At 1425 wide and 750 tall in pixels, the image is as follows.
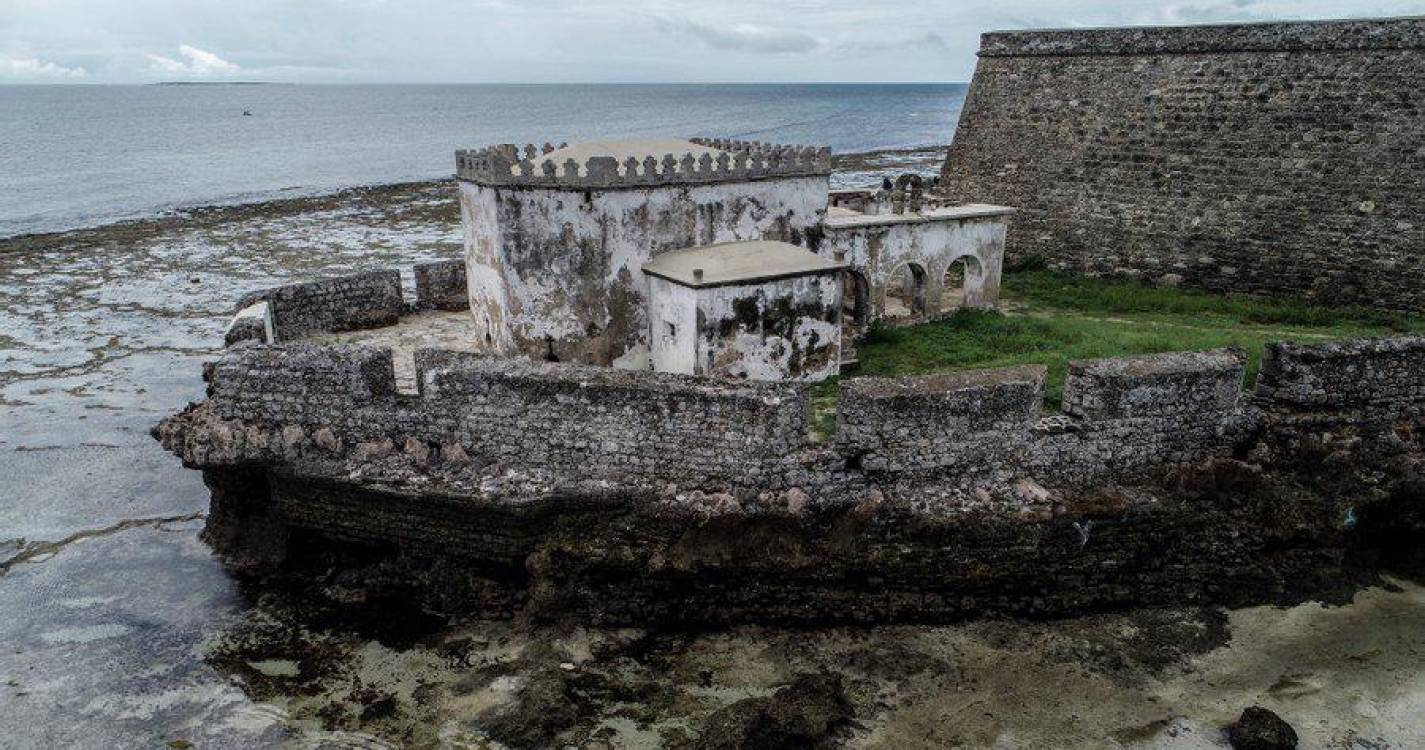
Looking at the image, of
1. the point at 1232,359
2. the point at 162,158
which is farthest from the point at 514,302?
the point at 162,158

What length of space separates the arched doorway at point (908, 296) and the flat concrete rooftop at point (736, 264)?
3.85m

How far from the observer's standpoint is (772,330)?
12703mm

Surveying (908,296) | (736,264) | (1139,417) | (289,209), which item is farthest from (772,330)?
(289,209)

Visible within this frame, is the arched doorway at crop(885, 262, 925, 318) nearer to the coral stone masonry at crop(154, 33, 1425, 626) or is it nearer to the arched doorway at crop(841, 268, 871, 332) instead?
the arched doorway at crop(841, 268, 871, 332)

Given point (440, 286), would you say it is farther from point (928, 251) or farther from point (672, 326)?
point (928, 251)

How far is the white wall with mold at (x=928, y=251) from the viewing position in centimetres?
1573

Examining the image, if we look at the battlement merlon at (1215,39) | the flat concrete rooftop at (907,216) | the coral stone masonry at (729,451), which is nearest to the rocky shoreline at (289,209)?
the battlement merlon at (1215,39)

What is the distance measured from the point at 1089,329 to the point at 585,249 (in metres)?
8.50

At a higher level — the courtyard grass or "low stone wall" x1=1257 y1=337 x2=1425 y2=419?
"low stone wall" x1=1257 y1=337 x2=1425 y2=419

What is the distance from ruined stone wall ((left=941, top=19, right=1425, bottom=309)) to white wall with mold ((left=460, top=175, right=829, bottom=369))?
377 inches

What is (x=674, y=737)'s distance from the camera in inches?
328

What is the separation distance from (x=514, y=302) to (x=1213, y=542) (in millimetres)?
9289

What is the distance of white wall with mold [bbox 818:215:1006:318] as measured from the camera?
51.6 ft

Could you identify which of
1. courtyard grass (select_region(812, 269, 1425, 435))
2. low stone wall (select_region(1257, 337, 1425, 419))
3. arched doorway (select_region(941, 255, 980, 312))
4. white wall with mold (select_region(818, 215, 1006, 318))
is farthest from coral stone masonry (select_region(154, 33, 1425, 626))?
arched doorway (select_region(941, 255, 980, 312))
